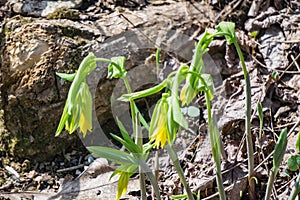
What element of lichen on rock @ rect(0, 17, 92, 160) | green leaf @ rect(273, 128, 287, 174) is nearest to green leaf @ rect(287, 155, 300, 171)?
green leaf @ rect(273, 128, 287, 174)

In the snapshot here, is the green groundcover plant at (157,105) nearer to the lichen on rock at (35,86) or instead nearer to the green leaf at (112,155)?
the green leaf at (112,155)

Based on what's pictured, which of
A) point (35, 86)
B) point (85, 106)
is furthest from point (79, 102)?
point (35, 86)

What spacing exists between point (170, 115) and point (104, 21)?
59.3 inches

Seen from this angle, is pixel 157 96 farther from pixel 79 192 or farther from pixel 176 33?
pixel 79 192

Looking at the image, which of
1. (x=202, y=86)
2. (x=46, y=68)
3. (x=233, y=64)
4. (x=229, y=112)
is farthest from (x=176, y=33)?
(x=202, y=86)

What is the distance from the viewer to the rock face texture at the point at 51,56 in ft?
8.77

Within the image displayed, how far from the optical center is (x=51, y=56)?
2.70m

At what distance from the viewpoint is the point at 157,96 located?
287 centimetres

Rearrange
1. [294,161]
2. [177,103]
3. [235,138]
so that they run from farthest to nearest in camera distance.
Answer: [235,138], [294,161], [177,103]

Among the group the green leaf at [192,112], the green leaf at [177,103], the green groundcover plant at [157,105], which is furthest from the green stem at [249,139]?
the green leaf at [192,112]

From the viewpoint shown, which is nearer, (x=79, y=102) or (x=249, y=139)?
(x=79, y=102)

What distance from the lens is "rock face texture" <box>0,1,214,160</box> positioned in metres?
2.67

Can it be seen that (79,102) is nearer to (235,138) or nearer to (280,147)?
(280,147)

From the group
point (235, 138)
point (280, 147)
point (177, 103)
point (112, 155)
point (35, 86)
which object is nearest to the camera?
point (177, 103)
